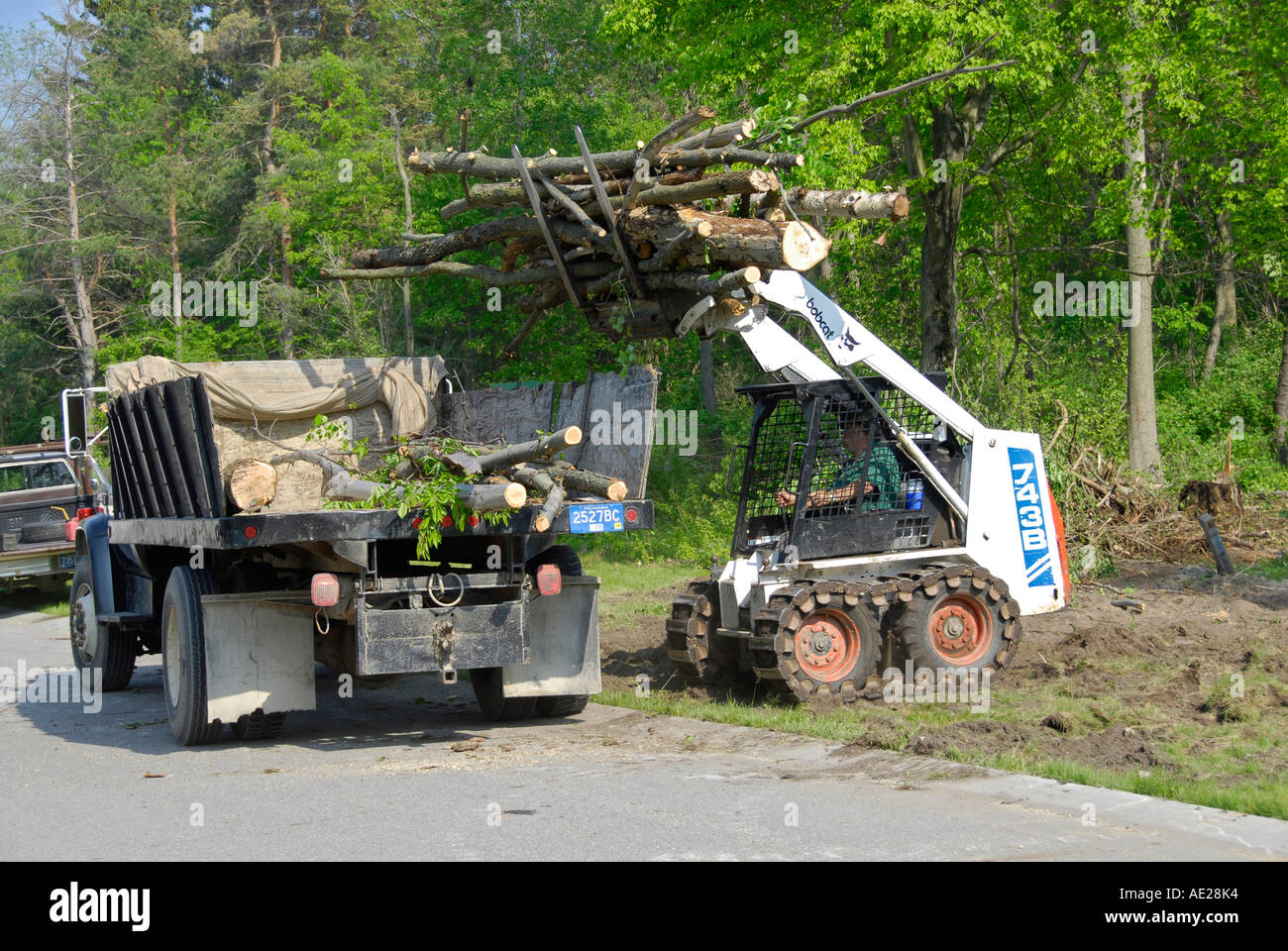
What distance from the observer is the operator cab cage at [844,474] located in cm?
974

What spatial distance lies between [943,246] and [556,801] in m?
14.1

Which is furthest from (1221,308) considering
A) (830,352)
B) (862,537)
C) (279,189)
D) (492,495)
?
(492,495)

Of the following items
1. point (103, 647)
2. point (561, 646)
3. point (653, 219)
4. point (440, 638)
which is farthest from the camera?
point (103, 647)

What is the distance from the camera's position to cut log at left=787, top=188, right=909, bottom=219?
8750mm

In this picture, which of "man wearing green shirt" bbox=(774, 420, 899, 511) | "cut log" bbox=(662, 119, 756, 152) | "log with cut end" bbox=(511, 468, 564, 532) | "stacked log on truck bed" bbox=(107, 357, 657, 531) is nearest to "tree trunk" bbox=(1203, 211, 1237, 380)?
"man wearing green shirt" bbox=(774, 420, 899, 511)

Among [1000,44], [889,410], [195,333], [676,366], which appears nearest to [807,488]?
[889,410]

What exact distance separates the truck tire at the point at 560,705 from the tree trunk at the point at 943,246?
10812 millimetres

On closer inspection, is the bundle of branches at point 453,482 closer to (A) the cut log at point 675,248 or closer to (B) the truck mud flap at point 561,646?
(B) the truck mud flap at point 561,646

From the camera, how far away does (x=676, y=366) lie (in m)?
33.1

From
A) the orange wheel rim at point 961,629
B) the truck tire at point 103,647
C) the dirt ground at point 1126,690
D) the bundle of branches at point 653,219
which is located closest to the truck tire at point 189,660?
the truck tire at point 103,647

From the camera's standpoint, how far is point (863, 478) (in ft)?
32.7

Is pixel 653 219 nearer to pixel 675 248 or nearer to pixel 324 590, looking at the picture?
pixel 675 248

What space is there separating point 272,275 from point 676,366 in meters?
10.8

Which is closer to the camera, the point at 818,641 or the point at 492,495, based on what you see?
the point at 492,495
